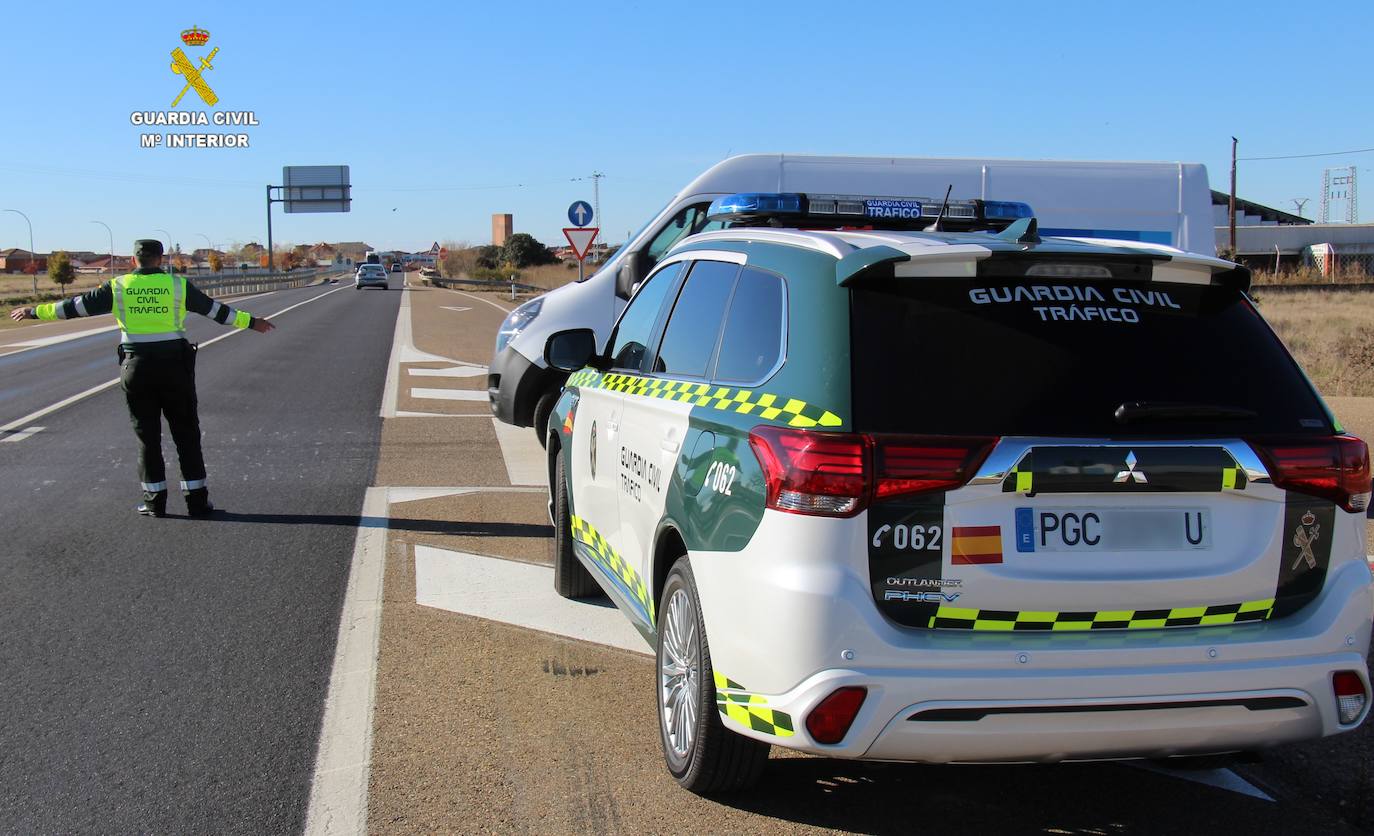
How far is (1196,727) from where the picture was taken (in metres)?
3.38

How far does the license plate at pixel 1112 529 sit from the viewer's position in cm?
332

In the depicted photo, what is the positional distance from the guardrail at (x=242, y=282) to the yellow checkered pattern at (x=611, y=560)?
44.1 m

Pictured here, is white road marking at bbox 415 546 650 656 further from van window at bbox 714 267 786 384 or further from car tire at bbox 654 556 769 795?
van window at bbox 714 267 786 384

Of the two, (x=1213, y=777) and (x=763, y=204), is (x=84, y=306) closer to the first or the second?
(x=763, y=204)

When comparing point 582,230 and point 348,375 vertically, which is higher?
point 582,230

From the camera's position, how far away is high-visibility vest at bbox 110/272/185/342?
26.9 ft

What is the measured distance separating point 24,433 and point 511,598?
7891 millimetres

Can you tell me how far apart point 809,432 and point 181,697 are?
2.97 meters

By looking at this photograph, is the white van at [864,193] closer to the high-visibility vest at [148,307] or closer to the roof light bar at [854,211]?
the high-visibility vest at [148,307]

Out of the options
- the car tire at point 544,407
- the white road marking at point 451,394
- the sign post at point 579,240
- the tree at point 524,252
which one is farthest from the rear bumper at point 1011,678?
the tree at point 524,252

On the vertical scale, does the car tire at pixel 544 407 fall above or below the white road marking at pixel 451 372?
above

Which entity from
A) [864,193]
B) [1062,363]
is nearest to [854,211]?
[1062,363]

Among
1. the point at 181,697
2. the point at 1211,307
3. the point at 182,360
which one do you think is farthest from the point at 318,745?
the point at 182,360

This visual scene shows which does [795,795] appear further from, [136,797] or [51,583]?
[51,583]
